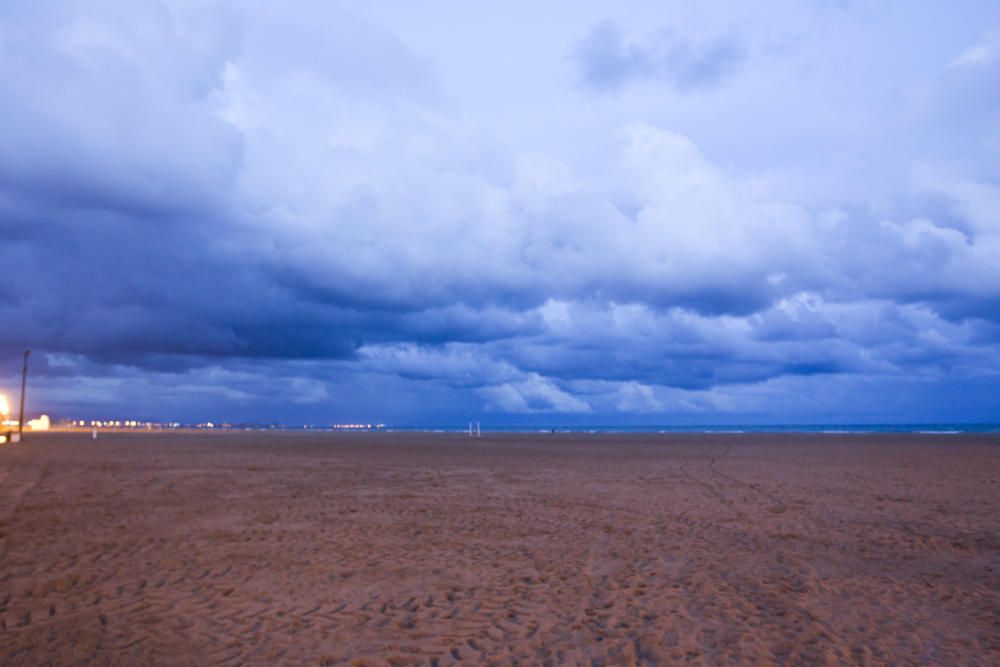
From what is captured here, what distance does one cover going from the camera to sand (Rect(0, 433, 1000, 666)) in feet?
23.7

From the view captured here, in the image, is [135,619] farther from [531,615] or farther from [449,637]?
[531,615]

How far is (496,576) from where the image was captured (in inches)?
403

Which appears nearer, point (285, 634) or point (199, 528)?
point (285, 634)

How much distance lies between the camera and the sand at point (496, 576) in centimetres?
721

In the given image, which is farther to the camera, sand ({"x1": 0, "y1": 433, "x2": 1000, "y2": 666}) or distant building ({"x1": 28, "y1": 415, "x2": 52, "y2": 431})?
distant building ({"x1": 28, "y1": 415, "x2": 52, "y2": 431})

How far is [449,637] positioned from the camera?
7512mm

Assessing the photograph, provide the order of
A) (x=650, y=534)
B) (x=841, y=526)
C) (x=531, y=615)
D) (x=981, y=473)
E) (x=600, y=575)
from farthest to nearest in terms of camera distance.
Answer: (x=981, y=473) < (x=841, y=526) < (x=650, y=534) < (x=600, y=575) < (x=531, y=615)

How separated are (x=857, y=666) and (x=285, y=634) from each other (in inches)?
272

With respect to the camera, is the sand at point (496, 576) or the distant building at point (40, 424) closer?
the sand at point (496, 576)

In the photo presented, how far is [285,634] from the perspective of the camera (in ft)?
24.8

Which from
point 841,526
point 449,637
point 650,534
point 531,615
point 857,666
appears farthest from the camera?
point 841,526

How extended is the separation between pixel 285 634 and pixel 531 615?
3.29 m

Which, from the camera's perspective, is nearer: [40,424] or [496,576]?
[496,576]

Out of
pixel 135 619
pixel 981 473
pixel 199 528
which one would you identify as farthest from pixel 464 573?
pixel 981 473
